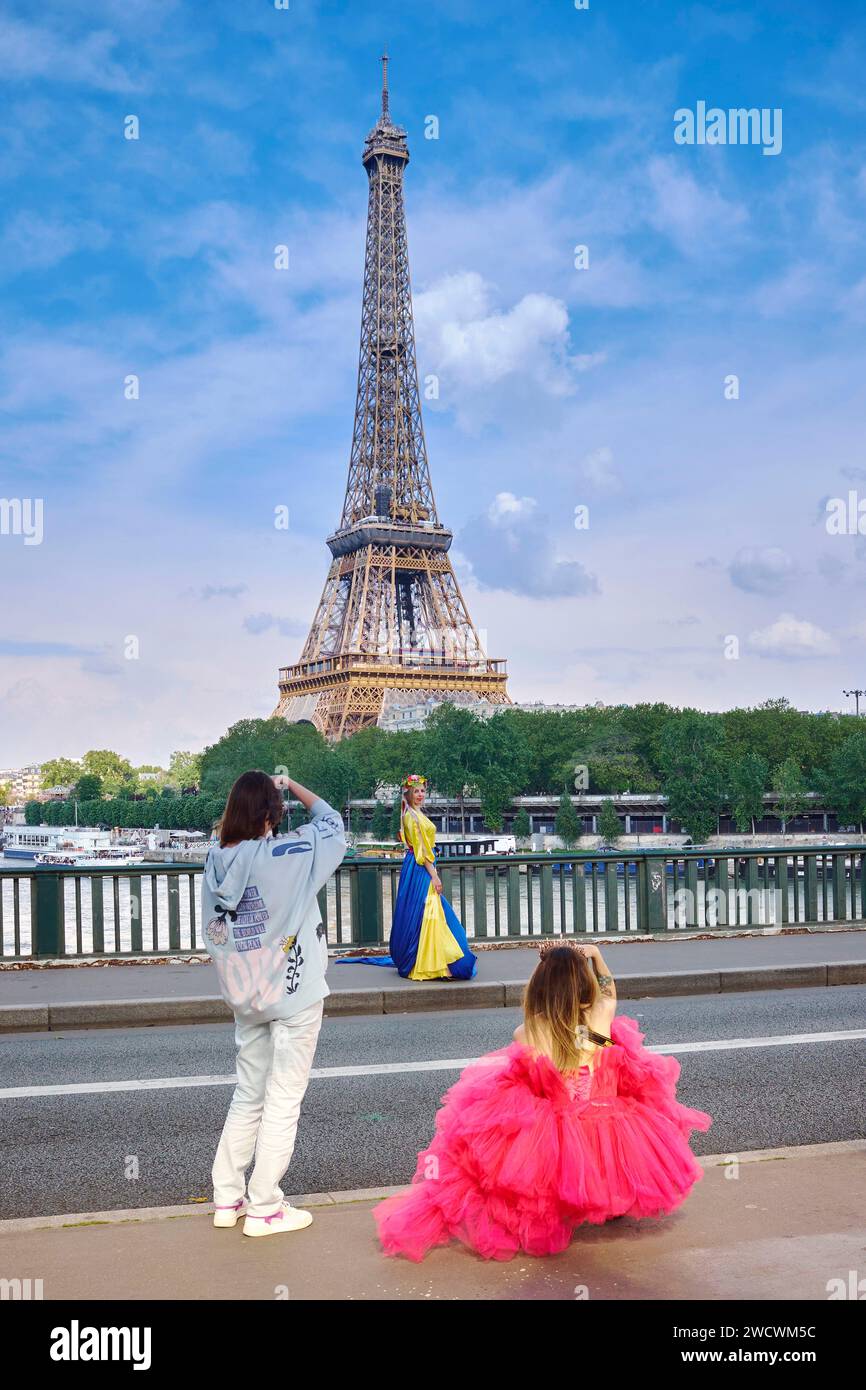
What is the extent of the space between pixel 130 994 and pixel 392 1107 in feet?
14.5

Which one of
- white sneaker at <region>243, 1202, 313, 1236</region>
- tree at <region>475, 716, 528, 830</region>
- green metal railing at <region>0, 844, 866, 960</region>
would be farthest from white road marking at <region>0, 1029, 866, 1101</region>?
tree at <region>475, 716, 528, 830</region>

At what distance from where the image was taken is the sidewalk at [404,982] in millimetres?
10727

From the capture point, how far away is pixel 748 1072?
8180mm

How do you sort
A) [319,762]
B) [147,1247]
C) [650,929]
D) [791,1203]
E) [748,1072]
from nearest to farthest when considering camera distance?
[147,1247]
[791,1203]
[748,1072]
[650,929]
[319,762]

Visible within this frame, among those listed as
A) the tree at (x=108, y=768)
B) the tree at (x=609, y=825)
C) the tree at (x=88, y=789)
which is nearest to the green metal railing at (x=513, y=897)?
the tree at (x=609, y=825)

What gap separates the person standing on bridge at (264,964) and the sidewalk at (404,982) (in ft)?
19.0

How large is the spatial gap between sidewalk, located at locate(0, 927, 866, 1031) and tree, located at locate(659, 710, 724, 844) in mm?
75281

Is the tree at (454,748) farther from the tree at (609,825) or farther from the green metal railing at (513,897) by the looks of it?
the green metal railing at (513,897)

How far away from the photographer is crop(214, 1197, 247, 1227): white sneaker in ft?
16.5

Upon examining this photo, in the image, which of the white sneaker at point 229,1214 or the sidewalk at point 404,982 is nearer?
the white sneaker at point 229,1214

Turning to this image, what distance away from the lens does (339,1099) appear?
25.0 feet
